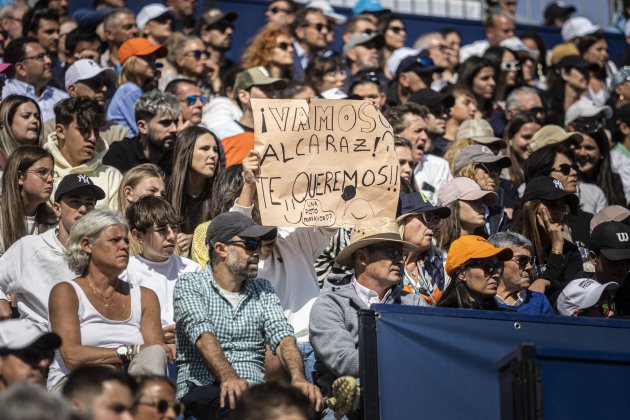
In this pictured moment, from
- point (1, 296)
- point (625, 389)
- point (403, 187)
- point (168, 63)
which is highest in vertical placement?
point (168, 63)

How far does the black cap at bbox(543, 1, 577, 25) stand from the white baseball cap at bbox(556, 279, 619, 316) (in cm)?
1103

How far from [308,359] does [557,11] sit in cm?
1271

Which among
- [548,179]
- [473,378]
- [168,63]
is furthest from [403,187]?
[168,63]

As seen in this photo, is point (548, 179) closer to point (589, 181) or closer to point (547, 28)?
point (589, 181)

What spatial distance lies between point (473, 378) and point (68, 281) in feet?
8.12

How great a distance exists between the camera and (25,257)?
8.74 m

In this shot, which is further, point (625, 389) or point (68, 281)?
point (68, 281)

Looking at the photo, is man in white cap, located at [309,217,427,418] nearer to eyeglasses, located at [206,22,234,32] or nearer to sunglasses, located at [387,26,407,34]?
eyeglasses, located at [206,22,234,32]

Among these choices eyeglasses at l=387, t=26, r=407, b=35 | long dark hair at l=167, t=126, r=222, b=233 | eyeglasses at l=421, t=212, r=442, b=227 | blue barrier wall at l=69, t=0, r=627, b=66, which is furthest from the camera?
blue barrier wall at l=69, t=0, r=627, b=66

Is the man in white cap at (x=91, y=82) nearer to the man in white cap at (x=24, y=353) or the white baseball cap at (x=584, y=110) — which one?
the white baseball cap at (x=584, y=110)

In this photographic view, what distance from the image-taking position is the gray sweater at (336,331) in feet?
26.5

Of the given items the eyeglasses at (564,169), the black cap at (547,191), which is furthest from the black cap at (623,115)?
the black cap at (547,191)

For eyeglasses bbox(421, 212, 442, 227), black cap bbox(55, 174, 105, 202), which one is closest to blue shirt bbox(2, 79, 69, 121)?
black cap bbox(55, 174, 105, 202)

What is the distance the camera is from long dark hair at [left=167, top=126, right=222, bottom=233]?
10.5 metres
